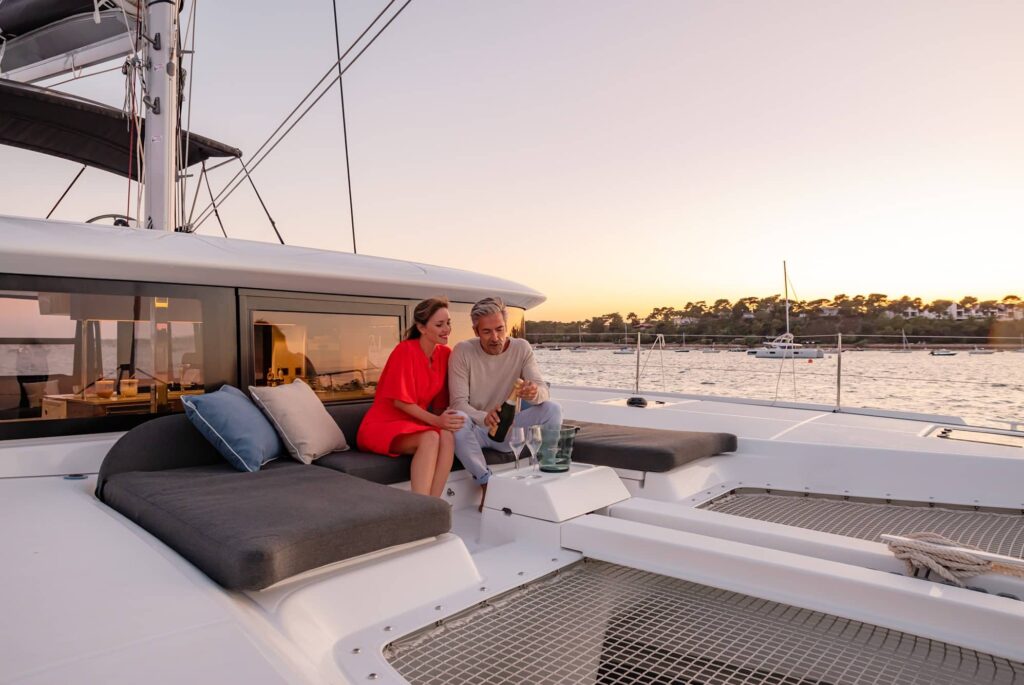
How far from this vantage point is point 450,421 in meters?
2.60

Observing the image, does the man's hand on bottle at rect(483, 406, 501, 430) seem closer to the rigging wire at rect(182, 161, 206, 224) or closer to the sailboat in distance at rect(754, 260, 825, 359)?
the rigging wire at rect(182, 161, 206, 224)

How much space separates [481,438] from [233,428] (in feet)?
3.32

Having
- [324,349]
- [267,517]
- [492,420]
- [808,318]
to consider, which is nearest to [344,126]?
[324,349]

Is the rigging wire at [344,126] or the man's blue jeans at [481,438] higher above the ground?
the rigging wire at [344,126]

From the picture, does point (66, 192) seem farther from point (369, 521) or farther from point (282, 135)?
point (369, 521)

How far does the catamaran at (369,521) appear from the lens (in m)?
1.28

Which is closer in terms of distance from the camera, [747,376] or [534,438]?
[534,438]

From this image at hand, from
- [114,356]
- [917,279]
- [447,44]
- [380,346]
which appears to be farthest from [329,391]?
[917,279]

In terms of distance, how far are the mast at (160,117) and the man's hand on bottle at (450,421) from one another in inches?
71.6

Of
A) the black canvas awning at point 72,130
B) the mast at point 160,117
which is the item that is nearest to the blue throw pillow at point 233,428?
the mast at point 160,117

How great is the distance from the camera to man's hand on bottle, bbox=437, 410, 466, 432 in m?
2.59

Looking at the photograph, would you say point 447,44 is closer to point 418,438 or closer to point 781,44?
point 781,44

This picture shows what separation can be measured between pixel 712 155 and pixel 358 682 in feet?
28.8

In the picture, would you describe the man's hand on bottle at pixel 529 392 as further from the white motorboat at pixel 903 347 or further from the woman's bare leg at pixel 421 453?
the white motorboat at pixel 903 347
